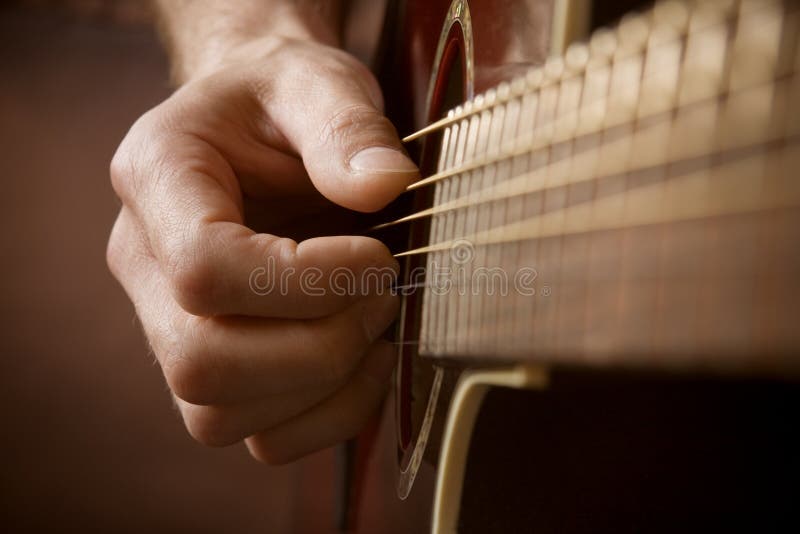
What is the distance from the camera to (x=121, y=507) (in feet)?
3.86

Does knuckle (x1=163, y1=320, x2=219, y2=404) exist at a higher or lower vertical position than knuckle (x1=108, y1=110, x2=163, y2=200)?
lower

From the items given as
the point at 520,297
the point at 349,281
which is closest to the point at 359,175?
the point at 349,281

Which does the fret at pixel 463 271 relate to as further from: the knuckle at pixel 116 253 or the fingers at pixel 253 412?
the knuckle at pixel 116 253

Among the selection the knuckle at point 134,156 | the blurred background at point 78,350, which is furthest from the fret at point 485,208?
the blurred background at point 78,350

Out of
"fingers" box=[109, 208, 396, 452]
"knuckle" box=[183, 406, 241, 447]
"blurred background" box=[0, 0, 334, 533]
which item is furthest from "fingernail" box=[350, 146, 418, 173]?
"blurred background" box=[0, 0, 334, 533]

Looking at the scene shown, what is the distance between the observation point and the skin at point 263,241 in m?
0.48

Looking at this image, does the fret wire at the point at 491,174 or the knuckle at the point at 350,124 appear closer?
the fret wire at the point at 491,174

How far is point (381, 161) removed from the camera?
1.57ft

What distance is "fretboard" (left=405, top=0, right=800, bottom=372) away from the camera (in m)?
0.20

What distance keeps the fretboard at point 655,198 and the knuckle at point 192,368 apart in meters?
0.24

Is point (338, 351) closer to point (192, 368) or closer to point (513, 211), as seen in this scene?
point (192, 368)

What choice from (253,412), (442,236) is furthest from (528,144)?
(253,412)

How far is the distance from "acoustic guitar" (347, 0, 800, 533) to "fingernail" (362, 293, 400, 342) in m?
0.02

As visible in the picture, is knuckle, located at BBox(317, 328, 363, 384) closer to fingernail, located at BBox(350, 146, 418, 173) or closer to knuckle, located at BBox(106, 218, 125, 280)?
fingernail, located at BBox(350, 146, 418, 173)
